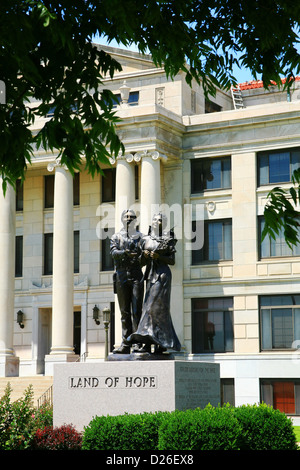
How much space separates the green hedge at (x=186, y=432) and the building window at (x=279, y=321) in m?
24.0

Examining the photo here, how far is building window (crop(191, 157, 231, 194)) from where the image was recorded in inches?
1660

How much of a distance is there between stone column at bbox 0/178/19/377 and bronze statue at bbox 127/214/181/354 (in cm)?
2561

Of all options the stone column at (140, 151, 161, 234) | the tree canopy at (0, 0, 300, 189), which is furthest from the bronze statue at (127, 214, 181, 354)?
the stone column at (140, 151, 161, 234)

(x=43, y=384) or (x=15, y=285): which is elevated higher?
(x=15, y=285)

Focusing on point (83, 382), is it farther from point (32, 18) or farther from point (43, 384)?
point (43, 384)

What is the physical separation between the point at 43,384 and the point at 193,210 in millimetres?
12152

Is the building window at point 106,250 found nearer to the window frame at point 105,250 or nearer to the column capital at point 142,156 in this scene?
the window frame at point 105,250

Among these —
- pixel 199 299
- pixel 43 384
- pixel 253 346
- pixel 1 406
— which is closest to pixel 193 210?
pixel 199 299

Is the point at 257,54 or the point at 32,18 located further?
the point at 257,54

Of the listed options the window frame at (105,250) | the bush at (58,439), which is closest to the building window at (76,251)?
the window frame at (105,250)

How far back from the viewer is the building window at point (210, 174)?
42156 mm

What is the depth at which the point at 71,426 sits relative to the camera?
16.2m

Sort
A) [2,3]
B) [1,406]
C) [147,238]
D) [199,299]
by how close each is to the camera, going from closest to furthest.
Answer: [2,3], [1,406], [147,238], [199,299]

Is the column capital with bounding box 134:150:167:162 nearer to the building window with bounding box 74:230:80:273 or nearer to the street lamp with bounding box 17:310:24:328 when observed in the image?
the building window with bounding box 74:230:80:273
